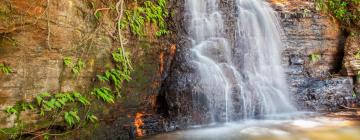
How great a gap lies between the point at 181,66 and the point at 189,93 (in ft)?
2.06

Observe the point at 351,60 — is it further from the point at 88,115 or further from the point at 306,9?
the point at 88,115

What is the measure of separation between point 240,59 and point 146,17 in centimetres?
258

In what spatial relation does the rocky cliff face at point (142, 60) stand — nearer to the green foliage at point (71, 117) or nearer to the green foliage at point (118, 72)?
the green foliage at point (118, 72)

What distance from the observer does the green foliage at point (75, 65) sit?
4387 millimetres

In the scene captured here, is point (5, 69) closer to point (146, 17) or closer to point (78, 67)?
point (78, 67)

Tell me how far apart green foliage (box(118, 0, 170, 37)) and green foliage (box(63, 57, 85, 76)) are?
0.93 meters

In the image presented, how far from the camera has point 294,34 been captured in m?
8.01

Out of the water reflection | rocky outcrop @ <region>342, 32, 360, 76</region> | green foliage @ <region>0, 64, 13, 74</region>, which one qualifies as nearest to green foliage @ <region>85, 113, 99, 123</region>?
the water reflection

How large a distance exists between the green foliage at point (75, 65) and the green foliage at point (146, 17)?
0.93 meters

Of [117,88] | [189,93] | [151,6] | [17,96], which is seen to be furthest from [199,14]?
[17,96]

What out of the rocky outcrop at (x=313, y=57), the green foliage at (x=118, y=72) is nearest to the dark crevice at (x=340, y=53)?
the rocky outcrop at (x=313, y=57)

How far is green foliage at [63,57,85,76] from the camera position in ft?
14.4

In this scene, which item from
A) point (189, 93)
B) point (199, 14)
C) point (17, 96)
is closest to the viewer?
point (17, 96)

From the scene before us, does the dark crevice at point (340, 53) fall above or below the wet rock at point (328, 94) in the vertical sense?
above
